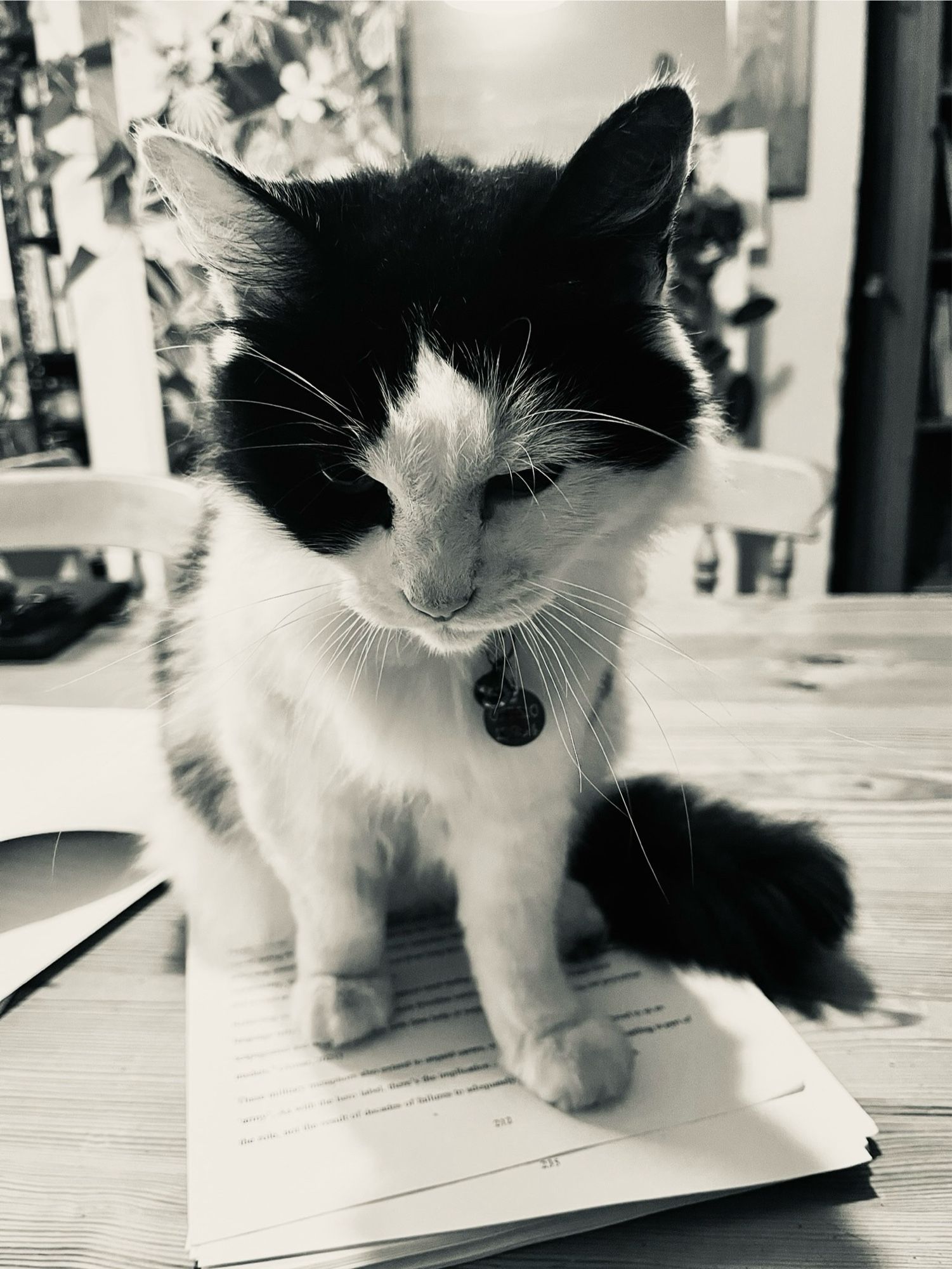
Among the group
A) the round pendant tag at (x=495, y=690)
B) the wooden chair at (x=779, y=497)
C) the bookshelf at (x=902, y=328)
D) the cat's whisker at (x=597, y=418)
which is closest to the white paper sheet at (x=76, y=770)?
the round pendant tag at (x=495, y=690)

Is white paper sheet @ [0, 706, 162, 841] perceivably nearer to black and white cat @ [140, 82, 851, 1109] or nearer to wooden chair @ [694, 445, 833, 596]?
black and white cat @ [140, 82, 851, 1109]

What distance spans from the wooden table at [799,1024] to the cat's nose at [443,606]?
0.96 ft

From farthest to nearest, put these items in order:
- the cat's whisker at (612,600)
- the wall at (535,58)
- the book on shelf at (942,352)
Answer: the book on shelf at (942,352), the wall at (535,58), the cat's whisker at (612,600)

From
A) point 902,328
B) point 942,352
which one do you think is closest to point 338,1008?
point 902,328

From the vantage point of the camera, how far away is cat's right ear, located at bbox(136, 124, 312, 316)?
0.45 m

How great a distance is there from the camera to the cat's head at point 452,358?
1.45 ft

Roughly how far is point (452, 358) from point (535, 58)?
222cm

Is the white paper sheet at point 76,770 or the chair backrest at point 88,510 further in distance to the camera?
the chair backrest at point 88,510

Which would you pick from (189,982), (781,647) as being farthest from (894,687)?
(189,982)

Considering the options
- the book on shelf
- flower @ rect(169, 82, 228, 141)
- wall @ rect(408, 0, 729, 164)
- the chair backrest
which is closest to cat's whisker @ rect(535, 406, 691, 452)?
the chair backrest

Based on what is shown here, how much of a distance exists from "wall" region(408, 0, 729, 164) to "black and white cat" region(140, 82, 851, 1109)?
1880 mm

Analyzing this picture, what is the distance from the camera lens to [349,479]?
0.48 meters

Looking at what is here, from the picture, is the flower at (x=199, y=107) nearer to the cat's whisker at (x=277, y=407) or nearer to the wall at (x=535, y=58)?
the wall at (x=535, y=58)

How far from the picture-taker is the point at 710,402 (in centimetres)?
57
